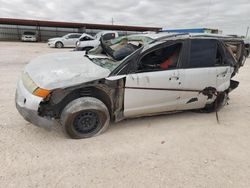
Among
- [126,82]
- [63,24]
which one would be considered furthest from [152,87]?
[63,24]

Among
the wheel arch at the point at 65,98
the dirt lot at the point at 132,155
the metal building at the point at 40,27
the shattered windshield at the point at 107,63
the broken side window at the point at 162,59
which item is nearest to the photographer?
the dirt lot at the point at 132,155

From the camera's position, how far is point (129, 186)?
227 centimetres

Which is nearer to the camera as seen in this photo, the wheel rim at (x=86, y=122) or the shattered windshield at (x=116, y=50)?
the wheel rim at (x=86, y=122)

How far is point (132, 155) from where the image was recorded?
2812 millimetres

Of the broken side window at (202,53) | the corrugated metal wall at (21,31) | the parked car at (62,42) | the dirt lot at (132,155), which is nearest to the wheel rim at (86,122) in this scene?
the dirt lot at (132,155)

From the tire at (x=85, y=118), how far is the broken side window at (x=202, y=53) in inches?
69.0

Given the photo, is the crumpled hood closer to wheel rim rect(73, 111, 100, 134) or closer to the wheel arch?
the wheel arch

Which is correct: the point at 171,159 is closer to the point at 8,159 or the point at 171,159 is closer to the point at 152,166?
the point at 152,166

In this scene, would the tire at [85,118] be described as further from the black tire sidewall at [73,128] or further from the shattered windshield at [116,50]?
the shattered windshield at [116,50]

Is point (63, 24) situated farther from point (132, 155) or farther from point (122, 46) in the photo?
point (132, 155)

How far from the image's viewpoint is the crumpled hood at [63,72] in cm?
279

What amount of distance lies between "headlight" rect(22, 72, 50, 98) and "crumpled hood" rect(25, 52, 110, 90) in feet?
0.16

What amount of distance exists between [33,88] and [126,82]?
51.8 inches

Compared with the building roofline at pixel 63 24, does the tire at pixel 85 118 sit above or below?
below
